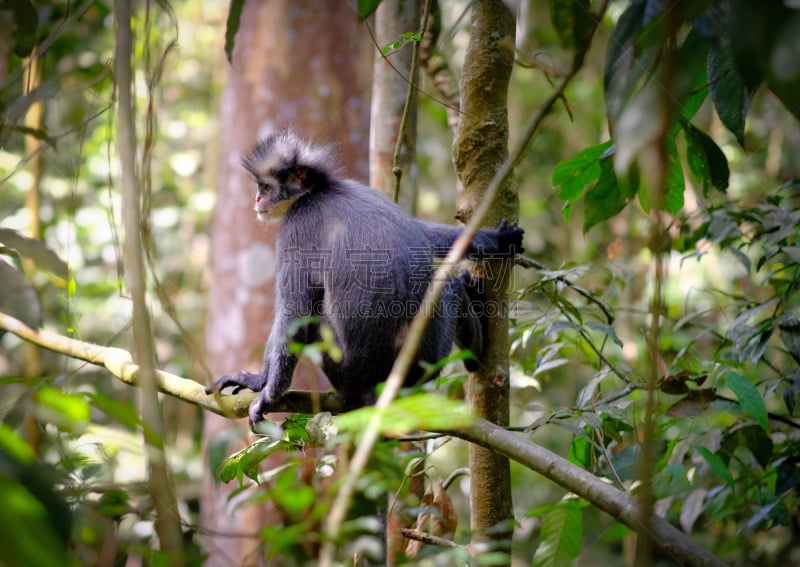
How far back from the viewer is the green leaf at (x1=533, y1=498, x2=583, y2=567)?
8.36ft

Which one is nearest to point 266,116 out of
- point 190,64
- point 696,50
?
point 696,50

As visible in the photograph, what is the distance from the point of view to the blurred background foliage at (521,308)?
2.17m

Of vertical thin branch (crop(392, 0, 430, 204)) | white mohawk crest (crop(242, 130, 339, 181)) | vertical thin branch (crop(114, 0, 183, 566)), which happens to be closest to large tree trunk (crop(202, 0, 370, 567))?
white mohawk crest (crop(242, 130, 339, 181))

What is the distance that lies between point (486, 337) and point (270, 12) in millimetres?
4311

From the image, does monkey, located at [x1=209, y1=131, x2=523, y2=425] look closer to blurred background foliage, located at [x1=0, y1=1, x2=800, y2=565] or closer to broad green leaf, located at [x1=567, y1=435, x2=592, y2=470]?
blurred background foliage, located at [x1=0, y1=1, x2=800, y2=565]

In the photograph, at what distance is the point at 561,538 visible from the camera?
101 inches

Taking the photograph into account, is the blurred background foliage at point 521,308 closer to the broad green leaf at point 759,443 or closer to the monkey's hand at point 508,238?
the broad green leaf at point 759,443

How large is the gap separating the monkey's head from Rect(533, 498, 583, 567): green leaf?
98.4 inches

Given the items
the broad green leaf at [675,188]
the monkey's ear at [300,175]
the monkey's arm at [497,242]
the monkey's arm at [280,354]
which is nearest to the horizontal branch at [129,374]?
the monkey's arm at [280,354]

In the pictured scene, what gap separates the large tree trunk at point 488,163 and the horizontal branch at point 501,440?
76 centimetres

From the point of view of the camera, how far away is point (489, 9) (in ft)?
10.2

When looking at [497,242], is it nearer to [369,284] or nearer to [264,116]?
[369,284]

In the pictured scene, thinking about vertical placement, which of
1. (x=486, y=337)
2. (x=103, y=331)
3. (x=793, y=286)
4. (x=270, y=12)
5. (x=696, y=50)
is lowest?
(x=103, y=331)

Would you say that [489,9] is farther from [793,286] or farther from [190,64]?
[190,64]
